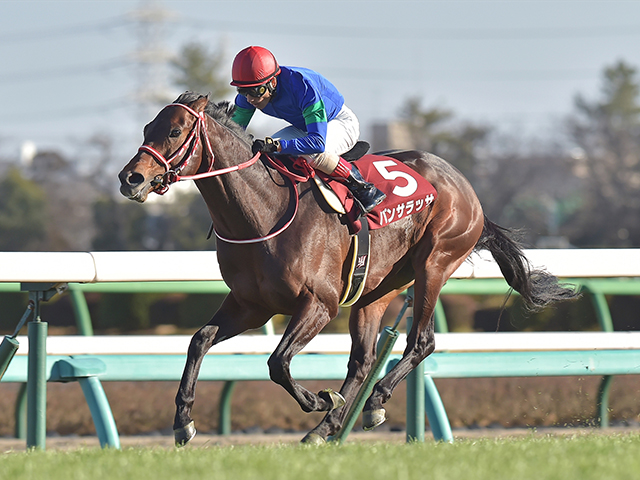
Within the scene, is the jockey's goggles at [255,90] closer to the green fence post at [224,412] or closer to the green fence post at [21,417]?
the green fence post at [224,412]

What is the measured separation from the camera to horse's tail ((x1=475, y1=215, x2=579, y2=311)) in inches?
178

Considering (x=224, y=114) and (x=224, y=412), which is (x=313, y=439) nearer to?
(x=224, y=412)

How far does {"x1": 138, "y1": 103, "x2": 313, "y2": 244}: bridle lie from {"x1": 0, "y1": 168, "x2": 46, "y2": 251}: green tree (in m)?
20.4

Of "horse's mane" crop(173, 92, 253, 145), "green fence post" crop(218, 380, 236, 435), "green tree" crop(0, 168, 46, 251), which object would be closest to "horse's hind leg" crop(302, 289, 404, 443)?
"green fence post" crop(218, 380, 236, 435)

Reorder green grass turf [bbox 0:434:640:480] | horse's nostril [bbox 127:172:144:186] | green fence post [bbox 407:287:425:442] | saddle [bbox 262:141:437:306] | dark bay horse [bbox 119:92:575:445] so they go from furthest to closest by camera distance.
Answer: green fence post [bbox 407:287:425:442] < saddle [bbox 262:141:437:306] < dark bay horse [bbox 119:92:575:445] < horse's nostril [bbox 127:172:144:186] < green grass turf [bbox 0:434:640:480]

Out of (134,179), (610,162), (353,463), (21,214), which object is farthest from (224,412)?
(610,162)

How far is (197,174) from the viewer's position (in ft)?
11.5

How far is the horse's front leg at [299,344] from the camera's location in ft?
11.3

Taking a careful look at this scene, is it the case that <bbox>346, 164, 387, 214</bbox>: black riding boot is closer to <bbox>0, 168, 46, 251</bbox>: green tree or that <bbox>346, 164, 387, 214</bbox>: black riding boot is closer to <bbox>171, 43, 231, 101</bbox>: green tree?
<bbox>0, 168, 46, 251</bbox>: green tree

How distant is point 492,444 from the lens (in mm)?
3240

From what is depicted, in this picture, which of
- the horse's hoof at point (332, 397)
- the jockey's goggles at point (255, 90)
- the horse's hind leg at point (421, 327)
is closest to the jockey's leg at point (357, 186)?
the jockey's goggles at point (255, 90)

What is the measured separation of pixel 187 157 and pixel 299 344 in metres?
0.85

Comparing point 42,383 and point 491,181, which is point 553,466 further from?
point 491,181

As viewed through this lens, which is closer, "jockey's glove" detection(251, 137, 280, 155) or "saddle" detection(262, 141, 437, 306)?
"jockey's glove" detection(251, 137, 280, 155)
